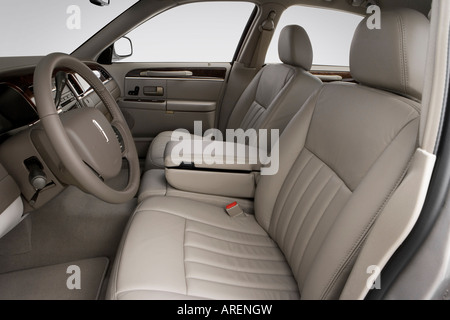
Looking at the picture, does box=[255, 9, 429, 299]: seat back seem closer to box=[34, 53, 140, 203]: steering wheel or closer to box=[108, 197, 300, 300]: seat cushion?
box=[108, 197, 300, 300]: seat cushion

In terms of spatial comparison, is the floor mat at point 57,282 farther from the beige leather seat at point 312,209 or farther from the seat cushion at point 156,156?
the seat cushion at point 156,156

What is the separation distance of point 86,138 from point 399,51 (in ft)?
2.88

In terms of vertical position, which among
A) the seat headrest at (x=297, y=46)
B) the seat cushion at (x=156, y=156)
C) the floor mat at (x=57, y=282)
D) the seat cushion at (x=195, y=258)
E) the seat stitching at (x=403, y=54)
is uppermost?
the seat stitching at (x=403, y=54)

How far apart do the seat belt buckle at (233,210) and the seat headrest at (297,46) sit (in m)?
0.83

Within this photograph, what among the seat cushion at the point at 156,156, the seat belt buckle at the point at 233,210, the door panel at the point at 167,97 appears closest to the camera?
the seat belt buckle at the point at 233,210

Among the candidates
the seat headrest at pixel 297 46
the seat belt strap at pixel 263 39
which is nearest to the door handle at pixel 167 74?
the seat belt strap at pixel 263 39

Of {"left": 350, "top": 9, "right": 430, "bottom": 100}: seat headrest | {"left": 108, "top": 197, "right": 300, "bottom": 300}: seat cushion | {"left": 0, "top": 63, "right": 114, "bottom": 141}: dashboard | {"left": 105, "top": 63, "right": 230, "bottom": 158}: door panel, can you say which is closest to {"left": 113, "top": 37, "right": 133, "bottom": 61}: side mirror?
{"left": 105, "top": 63, "right": 230, "bottom": 158}: door panel

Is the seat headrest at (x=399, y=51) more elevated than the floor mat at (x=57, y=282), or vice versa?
the seat headrest at (x=399, y=51)

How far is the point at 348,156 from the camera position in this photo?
1061mm

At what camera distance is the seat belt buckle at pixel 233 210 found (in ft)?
4.83

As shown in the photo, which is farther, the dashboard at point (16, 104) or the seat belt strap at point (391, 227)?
the dashboard at point (16, 104)

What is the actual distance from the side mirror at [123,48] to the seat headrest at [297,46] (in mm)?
1139

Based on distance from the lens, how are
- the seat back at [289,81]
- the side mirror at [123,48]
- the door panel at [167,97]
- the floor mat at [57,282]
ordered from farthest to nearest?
the door panel at [167,97] < the side mirror at [123,48] < the seat back at [289,81] < the floor mat at [57,282]

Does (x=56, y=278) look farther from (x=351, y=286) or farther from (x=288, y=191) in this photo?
(x=351, y=286)
